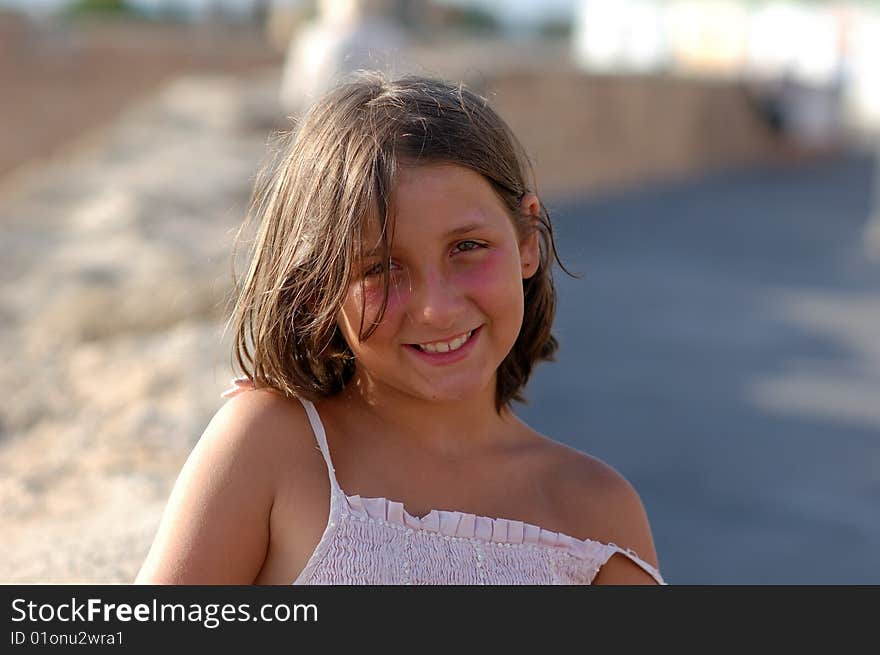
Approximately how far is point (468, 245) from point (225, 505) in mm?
439

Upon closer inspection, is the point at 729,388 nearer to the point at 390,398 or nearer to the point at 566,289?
the point at 566,289

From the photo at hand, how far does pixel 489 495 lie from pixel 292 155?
1.69ft

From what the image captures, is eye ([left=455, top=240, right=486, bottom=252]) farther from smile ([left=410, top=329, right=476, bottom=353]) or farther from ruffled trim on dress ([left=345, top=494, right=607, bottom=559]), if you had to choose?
ruffled trim on dress ([left=345, top=494, right=607, bottom=559])

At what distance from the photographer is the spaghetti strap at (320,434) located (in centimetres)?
155

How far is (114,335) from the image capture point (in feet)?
15.0

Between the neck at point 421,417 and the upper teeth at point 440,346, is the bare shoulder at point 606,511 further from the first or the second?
the upper teeth at point 440,346

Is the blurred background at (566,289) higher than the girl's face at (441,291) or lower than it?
higher

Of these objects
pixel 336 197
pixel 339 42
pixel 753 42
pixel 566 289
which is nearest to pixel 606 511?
pixel 336 197

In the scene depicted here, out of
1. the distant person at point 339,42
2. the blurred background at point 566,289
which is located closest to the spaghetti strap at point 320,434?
the blurred background at point 566,289

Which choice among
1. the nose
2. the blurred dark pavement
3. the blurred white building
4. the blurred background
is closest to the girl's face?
the nose

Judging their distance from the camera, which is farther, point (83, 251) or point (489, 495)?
point (83, 251)

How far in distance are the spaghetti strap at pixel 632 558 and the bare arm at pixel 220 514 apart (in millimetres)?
449
